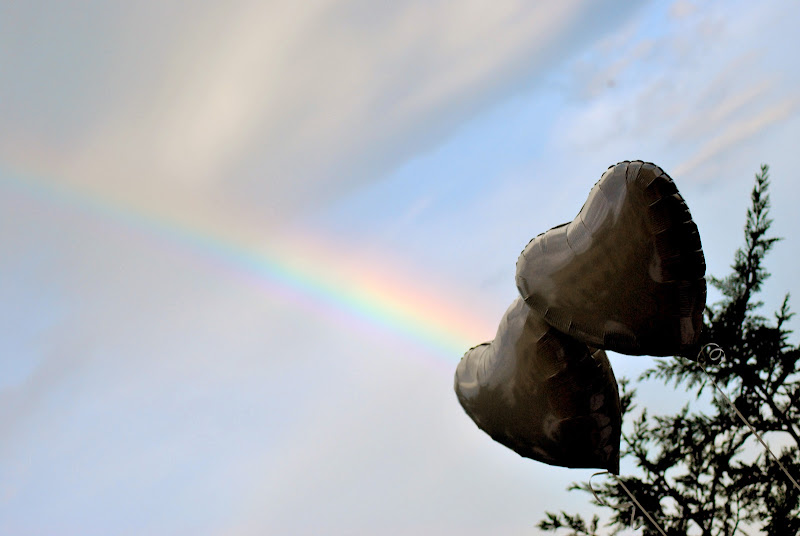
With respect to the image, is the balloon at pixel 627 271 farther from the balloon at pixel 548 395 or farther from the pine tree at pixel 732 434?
the pine tree at pixel 732 434

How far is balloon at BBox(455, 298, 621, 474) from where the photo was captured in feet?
16.6

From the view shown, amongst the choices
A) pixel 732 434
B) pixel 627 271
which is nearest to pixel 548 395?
pixel 627 271

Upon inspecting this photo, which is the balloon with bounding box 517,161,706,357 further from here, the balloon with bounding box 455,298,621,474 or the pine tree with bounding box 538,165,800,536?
the pine tree with bounding box 538,165,800,536

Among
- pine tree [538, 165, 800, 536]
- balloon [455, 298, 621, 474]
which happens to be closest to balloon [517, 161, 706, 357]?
balloon [455, 298, 621, 474]

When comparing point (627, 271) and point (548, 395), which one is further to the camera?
point (548, 395)

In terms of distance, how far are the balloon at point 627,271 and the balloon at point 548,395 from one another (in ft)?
0.90

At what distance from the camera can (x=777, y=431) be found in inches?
457

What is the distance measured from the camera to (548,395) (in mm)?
5102

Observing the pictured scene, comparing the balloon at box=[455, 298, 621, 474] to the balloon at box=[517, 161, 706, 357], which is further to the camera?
the balloon at box=[455, 298, 621, 474]

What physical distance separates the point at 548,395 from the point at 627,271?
3.46 feet

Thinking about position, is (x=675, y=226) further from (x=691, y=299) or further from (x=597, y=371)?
(x=597, y=371)

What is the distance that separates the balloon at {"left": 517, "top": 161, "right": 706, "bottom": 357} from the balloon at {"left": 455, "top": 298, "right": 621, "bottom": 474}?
275 mm

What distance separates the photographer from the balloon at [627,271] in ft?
14.3

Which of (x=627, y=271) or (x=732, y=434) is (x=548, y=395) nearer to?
(x=627, y=271)
